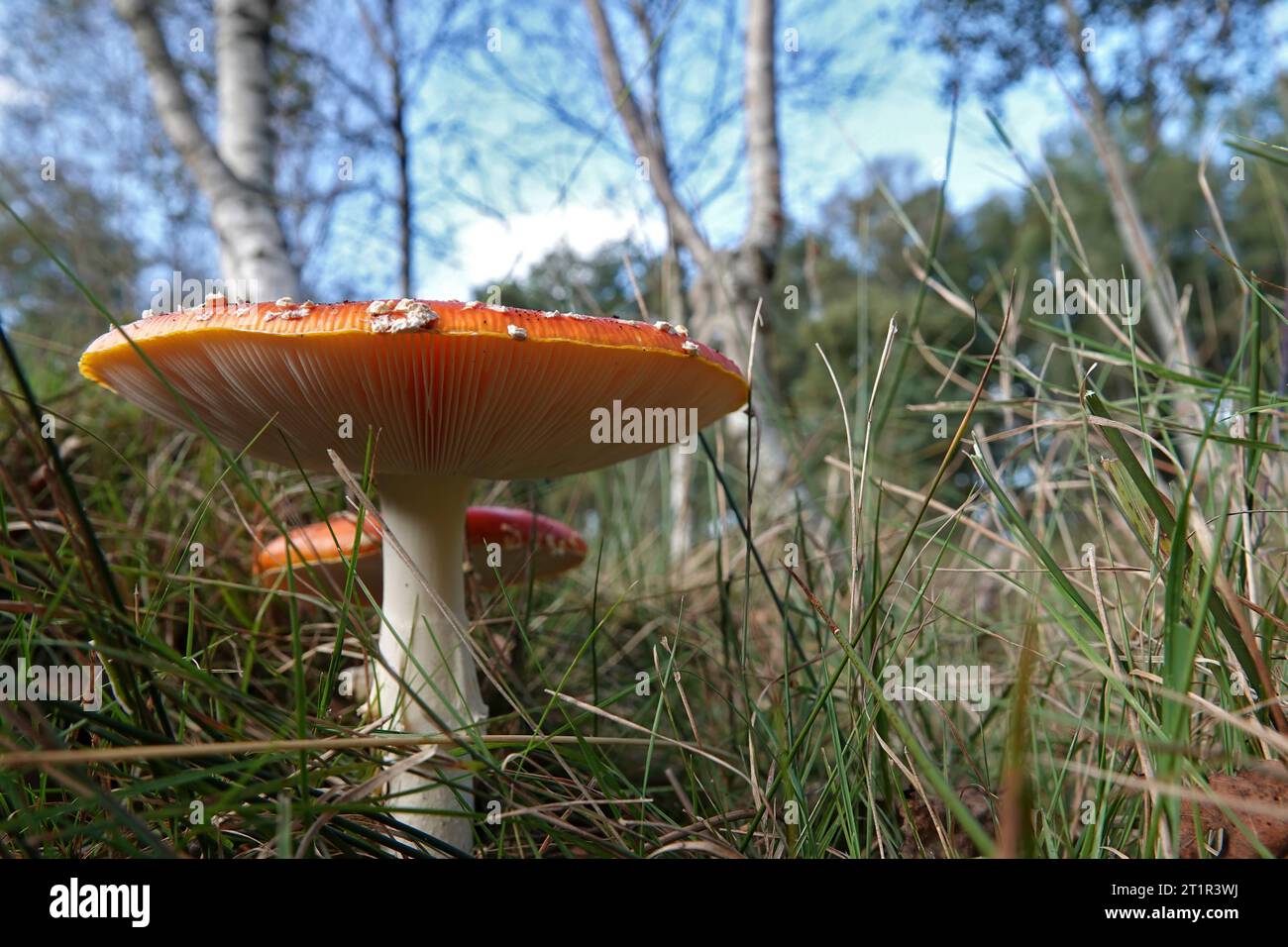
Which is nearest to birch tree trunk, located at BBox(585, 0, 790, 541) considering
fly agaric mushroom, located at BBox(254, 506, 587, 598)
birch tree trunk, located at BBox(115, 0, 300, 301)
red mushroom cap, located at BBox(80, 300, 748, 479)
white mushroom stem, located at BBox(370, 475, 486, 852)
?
birch tree trunk, located at BBox(115, 0, 300, 301)

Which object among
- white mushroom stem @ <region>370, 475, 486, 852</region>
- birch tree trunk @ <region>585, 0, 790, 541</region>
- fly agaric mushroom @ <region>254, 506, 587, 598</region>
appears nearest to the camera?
white mushroom stem @ <region>370, 475, 486, 852</region>

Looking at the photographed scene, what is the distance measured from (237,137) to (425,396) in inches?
118

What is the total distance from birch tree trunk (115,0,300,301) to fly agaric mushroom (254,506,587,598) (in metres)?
1.89

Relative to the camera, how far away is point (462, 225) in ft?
23.3

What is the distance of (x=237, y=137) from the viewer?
324 cm

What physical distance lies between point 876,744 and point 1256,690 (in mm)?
450

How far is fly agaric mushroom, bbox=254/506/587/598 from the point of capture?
4.65 feet

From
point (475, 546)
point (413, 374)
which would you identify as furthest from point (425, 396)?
point (475, 546)

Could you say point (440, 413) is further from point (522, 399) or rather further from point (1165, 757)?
point (1165, 757)

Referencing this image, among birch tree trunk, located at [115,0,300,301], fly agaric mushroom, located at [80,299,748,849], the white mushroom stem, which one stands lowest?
the white mushroom stem

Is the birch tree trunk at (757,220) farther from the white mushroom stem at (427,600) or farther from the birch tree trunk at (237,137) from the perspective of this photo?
the white mushroom stem at (427,600)

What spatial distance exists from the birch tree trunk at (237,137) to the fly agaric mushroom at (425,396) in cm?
216

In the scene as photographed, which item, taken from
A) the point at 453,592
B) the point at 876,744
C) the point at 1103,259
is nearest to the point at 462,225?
the point at 453,592

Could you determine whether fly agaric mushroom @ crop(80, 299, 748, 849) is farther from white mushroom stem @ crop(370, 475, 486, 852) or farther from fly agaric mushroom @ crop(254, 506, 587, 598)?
fly agaric mushroom @ crop(254, 506, 587, 598)
